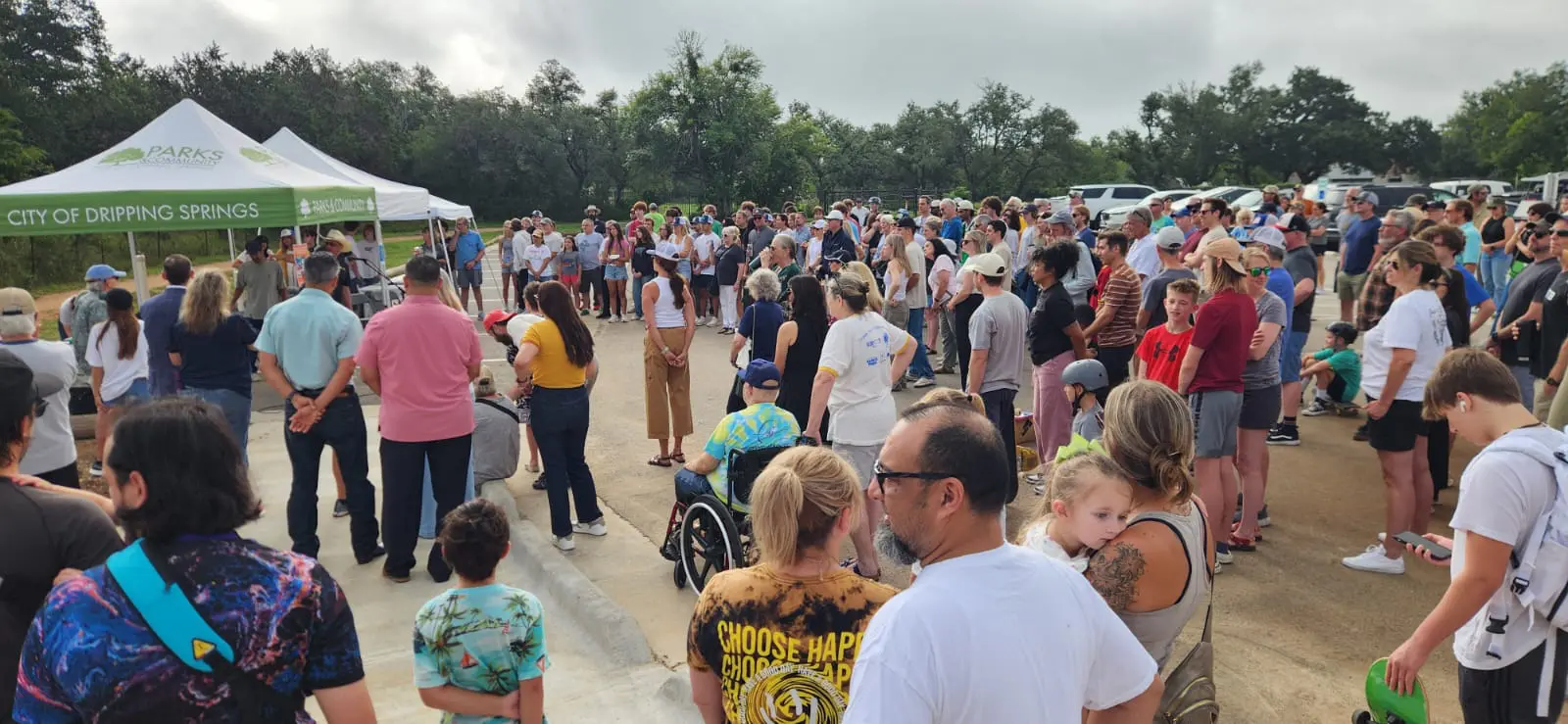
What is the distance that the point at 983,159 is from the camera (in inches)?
1677

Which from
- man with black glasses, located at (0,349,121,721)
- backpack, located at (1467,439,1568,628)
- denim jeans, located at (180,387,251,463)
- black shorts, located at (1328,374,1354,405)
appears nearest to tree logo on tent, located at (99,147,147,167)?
denim jeans, located at (180,387,251,463)

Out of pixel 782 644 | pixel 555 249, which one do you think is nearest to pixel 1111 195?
pixel 555 249

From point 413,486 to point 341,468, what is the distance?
551 millimetres

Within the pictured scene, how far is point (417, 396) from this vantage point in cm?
495

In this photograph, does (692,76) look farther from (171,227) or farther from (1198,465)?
(1198,465)

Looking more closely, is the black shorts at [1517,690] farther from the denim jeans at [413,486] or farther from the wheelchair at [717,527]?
the denim jeans at [413,486]

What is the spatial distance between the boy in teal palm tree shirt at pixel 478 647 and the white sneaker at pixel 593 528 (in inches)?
115

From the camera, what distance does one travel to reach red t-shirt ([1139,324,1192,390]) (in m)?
5.07

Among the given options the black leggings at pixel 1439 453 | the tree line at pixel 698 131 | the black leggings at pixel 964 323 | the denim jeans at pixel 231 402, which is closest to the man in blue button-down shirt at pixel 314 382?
the denim jeans at pixel 231 402

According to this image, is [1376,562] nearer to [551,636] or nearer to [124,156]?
[551,636]

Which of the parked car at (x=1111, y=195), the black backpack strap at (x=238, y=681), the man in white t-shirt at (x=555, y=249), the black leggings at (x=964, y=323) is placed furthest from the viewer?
the parked car at (x=1111, y=195)

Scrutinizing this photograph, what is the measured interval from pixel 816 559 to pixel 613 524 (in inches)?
158

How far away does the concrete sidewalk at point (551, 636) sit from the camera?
387cm

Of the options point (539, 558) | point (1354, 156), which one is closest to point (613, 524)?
point (539, 558)
